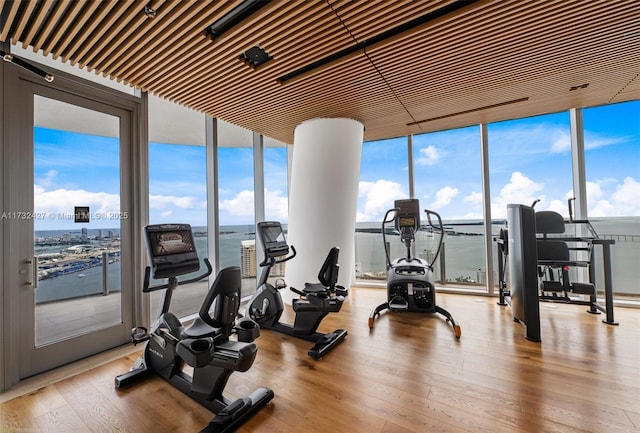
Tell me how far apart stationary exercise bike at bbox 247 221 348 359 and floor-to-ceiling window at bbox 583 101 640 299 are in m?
4.61

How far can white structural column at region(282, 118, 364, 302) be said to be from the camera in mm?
4691

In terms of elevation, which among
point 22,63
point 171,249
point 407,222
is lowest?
point 171,249

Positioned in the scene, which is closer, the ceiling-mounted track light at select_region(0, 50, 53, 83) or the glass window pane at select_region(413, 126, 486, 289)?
the ceiling-mounted track light at select_region(0, 50, 53, 83)

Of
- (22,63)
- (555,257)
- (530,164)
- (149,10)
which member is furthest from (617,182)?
(22,63)

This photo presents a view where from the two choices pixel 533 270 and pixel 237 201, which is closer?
pixel 533 270

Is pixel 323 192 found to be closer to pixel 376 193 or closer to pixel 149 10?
pixel 376 193

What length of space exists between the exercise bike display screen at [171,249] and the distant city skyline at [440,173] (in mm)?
1382

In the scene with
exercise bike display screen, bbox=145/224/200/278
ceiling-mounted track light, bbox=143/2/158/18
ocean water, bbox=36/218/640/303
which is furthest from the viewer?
ocean water, bbox=36/218/640/303

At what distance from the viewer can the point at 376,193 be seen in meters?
6.12

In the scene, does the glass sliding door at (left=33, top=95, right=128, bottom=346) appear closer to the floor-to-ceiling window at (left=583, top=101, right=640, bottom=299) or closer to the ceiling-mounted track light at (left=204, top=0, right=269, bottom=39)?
the ceiling-mounted track light at (left=204, top=0, right=269, bottom=39)

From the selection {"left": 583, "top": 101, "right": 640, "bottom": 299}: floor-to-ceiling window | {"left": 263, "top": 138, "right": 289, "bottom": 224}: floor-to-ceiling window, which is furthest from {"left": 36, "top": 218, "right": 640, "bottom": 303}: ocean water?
{"left": 263, "top": 138, "right": 289, "bottom": 224}: floor-to-ceiling window

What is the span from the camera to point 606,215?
455 centimetres

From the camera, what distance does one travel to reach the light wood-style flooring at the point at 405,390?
77.1 inches

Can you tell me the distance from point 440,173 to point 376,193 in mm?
1347
